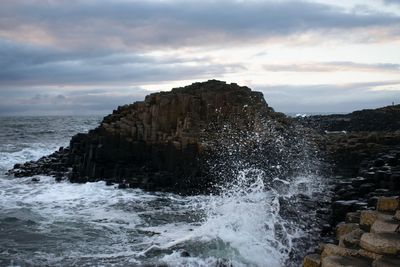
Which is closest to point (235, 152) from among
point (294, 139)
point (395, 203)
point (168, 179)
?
point (168, 179)

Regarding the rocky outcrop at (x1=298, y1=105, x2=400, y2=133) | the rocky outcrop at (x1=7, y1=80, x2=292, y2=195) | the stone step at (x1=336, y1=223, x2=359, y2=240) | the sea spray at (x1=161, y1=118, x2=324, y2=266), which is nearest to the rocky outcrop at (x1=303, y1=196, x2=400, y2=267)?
the stone step at (x1=336, y1=223, x2=359, y2=240)

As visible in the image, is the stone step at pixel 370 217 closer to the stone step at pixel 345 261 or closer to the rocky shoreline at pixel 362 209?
the rocky shoreline at pixel 362 209

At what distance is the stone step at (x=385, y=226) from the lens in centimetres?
564

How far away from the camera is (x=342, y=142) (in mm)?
21781

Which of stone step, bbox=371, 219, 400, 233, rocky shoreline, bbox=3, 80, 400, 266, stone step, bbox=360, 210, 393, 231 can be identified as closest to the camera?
stone step, bbox=371, 219, 400, 233

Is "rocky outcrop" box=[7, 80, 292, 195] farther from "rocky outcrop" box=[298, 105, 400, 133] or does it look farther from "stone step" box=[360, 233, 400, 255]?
"rocky outcrop" box=[298, 105, 400, 133]

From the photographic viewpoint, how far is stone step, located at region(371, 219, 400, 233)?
5.64 m

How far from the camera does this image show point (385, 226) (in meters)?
5.79

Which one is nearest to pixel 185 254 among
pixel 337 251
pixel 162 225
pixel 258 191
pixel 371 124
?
pixel 162 225

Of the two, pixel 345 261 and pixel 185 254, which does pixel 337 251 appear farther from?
pixel 185 254

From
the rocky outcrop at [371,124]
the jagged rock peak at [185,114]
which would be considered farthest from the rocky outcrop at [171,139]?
the rocky outcrop at [371,124]

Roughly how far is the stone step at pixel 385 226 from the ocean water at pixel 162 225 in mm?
2694

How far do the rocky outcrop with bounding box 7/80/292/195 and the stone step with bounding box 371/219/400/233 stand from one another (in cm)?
1016

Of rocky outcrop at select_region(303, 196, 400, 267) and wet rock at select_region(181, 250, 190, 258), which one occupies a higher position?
rocky outcrop at select_region(303, 196, 400, 267)
